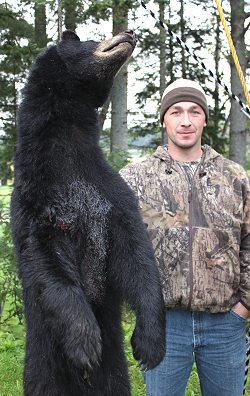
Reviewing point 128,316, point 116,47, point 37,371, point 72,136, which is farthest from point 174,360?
point 128,316

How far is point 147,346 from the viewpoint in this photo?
2574mm

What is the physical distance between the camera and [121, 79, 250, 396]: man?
3.07 metres

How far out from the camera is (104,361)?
105 inches

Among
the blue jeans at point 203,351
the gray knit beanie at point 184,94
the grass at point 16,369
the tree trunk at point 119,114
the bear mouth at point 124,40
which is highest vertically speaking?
the tree trunk at point 119,114

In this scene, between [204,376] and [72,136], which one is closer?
[72,136]

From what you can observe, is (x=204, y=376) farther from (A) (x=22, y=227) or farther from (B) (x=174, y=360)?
(A) (x=22, y=227)

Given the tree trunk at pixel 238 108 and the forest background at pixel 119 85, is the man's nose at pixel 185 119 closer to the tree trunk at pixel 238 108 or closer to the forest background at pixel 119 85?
the forest background at pixel 119 85

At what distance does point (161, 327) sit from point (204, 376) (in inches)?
28.5

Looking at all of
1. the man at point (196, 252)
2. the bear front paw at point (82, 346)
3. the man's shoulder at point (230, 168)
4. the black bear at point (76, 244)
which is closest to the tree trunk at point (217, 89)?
the man's shoulder at point (230, 168)

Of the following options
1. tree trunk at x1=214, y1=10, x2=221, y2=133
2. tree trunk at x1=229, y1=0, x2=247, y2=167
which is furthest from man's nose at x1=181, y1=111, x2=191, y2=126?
tree trunk at x1=214, y1=10, x2=221, y2=133

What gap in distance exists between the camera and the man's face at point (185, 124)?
10.1 ft

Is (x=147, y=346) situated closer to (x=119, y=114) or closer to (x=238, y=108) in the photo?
(x=119, y=114)

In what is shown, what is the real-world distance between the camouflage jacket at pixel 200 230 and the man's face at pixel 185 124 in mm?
143

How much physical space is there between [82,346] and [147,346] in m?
0.34
